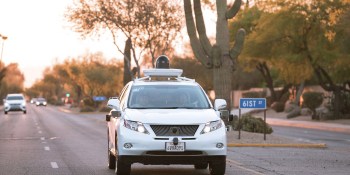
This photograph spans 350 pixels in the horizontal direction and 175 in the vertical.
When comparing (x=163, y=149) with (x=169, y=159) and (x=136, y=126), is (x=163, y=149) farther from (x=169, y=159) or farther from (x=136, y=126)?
(x=136, y=126)

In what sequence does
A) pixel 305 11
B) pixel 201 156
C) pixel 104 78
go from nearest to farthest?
1. pixel 201 156
2. pixel 305 11
3. pixel 104 78

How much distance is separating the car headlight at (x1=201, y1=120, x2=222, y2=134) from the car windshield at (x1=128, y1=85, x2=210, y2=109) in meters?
0.94

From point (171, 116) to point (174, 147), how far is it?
24.2 inches

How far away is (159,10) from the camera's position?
6016 centimetres

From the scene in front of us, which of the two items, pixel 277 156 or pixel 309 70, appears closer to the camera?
pixel 277 156

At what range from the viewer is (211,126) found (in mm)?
15164

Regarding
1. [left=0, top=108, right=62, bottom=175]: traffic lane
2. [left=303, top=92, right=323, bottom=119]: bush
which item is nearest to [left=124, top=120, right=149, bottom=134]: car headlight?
[left=0, top=108, right=62, bottom=175]: traffic lane

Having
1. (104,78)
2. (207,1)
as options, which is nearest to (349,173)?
(207,1)

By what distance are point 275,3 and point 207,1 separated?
825cm

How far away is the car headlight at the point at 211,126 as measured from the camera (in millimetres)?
15059

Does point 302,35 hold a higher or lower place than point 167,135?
higher

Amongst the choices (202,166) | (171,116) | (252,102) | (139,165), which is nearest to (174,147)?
(171,116)

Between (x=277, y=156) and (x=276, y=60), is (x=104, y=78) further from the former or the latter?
(x=277, y=156)

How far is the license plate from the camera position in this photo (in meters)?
14.8
